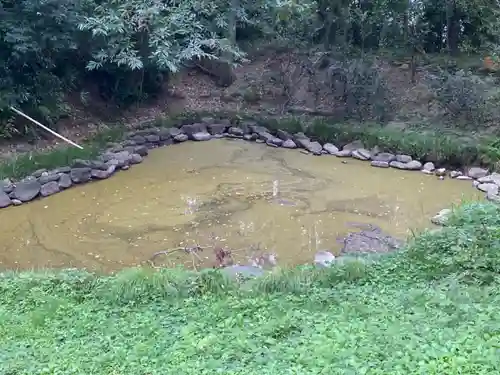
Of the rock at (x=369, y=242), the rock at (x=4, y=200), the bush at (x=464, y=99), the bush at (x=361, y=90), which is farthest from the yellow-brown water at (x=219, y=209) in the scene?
the bush at (x=464, y=99)

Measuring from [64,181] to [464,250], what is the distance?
5458 millimetres

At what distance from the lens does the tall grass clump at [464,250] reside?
15.4 feet

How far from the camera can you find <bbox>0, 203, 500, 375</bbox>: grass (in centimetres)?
332

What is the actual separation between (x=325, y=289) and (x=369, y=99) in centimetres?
653

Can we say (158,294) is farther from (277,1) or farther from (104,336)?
(277,1)

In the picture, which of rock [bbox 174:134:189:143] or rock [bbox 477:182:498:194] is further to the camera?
rock [bbox 174:134:189:143]

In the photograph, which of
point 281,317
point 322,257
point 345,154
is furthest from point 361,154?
point 281,317

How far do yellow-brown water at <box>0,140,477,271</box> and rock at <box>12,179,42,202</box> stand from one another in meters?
0.15

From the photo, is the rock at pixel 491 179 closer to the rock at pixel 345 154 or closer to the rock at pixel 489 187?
the rock at pixel 489 187

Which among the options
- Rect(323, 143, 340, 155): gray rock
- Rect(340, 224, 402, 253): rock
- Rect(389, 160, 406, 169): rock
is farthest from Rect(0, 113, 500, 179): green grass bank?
Rect(340, 224, 402, 253): rock

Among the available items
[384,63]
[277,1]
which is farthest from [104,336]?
[384,63]

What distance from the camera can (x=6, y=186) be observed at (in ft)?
25.6

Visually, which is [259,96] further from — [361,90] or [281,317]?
[281,317]

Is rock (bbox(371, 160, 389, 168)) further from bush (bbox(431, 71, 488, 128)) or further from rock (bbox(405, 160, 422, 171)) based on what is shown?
bush (bbox(431, 71, 488, 128))
